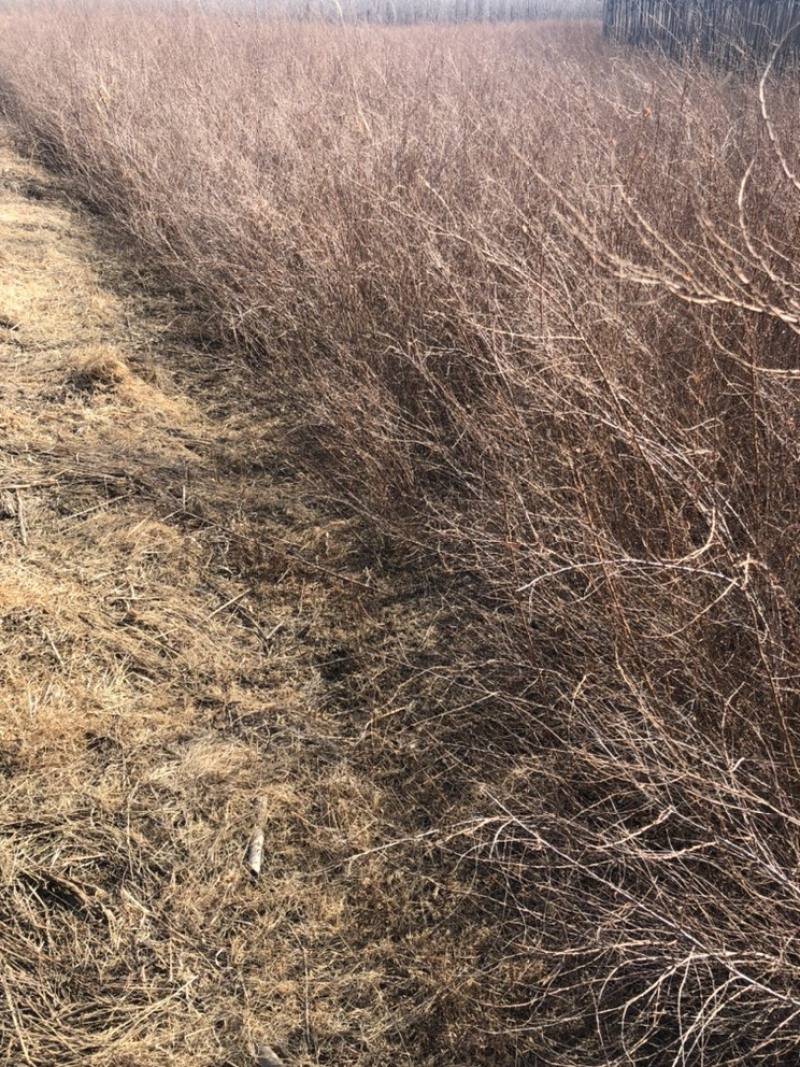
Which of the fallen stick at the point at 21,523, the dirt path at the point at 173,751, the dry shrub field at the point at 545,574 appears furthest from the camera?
the fallen stick at the point at 21,523

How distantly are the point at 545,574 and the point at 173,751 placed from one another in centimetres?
126

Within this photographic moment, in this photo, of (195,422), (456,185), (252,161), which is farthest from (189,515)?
(252,161)

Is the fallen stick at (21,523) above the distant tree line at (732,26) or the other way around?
the other way around

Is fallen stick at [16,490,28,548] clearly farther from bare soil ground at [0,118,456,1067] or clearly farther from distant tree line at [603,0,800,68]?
distant tree line at [603,0,800,68]

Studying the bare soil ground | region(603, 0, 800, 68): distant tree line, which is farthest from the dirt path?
region(603, 0, 800, 68): distant tree line

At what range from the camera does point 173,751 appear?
7.51ft

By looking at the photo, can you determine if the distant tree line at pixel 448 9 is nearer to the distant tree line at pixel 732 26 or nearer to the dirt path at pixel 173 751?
the distant tree line at pixel 732 26

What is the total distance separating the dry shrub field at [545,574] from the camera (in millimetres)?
1595

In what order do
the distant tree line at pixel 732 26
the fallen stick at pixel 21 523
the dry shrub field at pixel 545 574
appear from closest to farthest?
the dry shrub field at pixel 545 574, the fallen stick at pixel 21 523, the distant tree line at pixel 732 26

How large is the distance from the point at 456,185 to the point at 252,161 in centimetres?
149

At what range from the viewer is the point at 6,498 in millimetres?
3203

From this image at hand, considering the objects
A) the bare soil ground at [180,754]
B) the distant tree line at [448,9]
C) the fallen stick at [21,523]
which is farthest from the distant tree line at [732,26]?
the fallen stick at [21,523]

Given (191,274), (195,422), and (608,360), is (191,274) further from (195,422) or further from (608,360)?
(608,360)

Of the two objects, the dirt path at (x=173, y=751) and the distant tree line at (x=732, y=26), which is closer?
the dirt path at (x=173, y=751)
